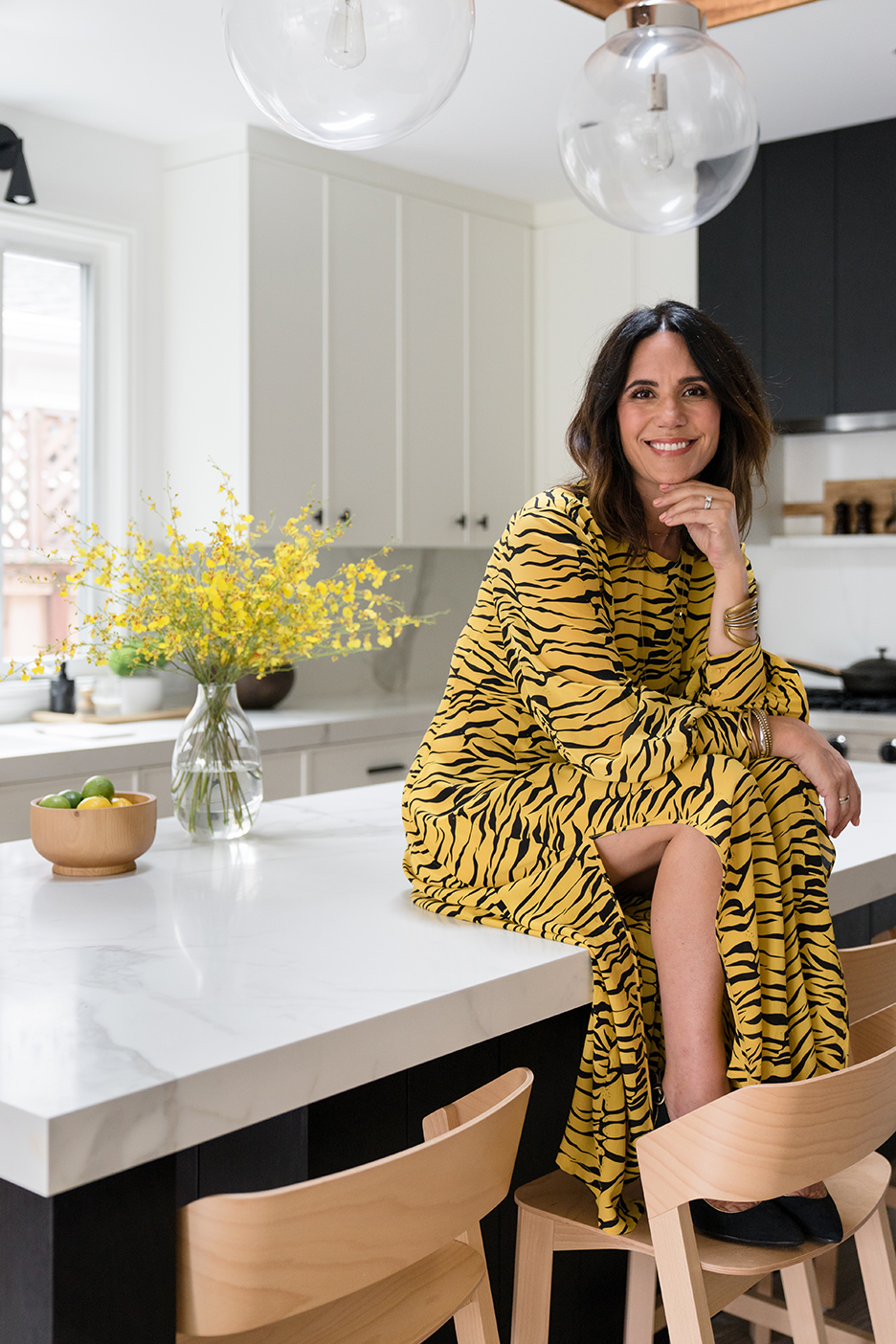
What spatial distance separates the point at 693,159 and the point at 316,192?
2640 mm

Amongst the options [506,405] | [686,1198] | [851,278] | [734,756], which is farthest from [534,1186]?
Result: [506,405]

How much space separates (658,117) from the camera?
1.49 metres

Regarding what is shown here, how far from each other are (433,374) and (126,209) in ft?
3.51

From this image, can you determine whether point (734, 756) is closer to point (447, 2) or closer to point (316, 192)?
point (447, 2)

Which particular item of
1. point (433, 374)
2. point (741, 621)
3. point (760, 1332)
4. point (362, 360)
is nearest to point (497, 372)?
point (433, 374)

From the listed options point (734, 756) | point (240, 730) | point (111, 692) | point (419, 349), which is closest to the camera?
point (734, 756)

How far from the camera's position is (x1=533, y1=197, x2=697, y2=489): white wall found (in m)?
4.36

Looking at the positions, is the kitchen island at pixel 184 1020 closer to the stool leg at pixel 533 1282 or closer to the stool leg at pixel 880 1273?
the stool leg at pixel 533 1282

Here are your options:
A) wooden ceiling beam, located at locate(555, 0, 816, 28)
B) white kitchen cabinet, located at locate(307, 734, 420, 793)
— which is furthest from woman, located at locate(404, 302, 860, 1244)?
white kitchen cabinet, located at locate(307, 734, 420, 793)

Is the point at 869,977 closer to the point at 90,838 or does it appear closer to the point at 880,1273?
the point at 880,1273

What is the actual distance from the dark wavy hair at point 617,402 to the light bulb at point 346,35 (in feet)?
1.94

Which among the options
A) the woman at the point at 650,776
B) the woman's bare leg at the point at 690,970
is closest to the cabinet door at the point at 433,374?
the woman at the point at 650,776

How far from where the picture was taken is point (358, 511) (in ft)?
13.6

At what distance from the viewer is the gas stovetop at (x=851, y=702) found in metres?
3.71
